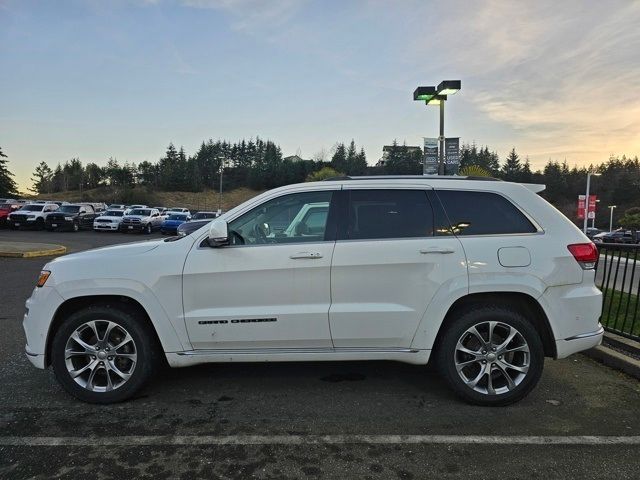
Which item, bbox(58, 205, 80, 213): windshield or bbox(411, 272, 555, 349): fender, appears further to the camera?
bbox(58, 205, 80, 213): windshield

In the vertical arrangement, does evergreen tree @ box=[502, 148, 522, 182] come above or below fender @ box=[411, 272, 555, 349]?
above

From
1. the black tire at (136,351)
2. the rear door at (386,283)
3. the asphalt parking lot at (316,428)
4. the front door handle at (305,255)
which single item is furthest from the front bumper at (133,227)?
the rear door at (386,283)

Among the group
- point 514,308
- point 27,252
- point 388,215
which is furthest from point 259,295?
point 27,252

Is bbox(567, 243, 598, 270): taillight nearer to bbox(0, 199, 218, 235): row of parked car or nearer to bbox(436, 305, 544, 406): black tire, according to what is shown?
bbox(436, 305, 544, 406): black tire

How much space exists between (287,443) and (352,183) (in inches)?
83.5

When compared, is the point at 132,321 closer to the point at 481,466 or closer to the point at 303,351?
the point at 303,351

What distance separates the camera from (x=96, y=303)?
401cm

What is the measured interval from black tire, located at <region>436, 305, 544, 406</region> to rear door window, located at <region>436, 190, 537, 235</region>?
65cm

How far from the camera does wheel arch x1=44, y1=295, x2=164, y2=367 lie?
157 inches

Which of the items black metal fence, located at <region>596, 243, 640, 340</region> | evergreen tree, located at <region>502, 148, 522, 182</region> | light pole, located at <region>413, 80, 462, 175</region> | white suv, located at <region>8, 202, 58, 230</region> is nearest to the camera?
Result: black metal fence, located at <region>596, 243, 640, 340</region>

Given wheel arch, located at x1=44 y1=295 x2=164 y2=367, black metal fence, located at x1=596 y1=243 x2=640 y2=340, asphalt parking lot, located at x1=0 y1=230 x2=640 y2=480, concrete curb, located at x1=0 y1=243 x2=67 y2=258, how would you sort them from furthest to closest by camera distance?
concrete curb, located at x1=0 y1=243 x2=67 y2=258
black metal fence, located at x1=596 y1=243 x2=640 y2=340
wheel arch, located at x1=44 y1=295 x2=164 y2=367
asphalt parking lot, located at x1=0 y1=230 x2=640 y2=480

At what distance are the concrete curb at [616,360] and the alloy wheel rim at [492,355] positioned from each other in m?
1.60

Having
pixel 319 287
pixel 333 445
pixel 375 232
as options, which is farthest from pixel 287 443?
pixel 375 232

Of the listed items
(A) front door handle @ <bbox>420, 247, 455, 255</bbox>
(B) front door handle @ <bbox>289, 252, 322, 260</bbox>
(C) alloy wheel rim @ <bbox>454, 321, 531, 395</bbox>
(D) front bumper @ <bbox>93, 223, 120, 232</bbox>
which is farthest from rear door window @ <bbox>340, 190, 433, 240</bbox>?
(D) front bumper @ <bbox>93, 223, 120, 232</bbox>
